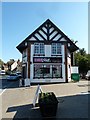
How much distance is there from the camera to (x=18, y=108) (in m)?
12.7

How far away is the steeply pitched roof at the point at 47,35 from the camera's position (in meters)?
31.6

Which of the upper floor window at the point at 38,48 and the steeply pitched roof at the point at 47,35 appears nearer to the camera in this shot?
the upper floor window at the point at 38,48

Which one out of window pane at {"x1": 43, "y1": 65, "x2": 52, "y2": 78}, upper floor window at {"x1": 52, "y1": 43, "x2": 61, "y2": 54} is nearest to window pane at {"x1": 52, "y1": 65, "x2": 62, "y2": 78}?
window pane at {"x1": 43, "y1": 65, "x2": 52, "y2": 78}

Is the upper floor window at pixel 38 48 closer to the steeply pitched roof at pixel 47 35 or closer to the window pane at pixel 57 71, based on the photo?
the steeply pitched roof at pixel 47 35

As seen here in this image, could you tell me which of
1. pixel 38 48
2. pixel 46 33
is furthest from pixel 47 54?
pixel 46 33

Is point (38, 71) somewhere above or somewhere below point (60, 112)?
above

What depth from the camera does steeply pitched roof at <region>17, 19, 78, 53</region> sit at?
31609mm

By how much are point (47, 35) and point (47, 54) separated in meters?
2.54

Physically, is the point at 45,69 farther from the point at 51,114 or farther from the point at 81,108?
the point at 51,114

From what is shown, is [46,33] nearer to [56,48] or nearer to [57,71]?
[56,48]

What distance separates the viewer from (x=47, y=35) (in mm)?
31859

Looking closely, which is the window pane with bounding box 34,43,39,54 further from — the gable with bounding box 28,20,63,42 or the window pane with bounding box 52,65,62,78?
the window pane with bounding box 52,65,62,78

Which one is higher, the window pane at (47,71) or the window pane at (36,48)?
the window pane at (36,48)

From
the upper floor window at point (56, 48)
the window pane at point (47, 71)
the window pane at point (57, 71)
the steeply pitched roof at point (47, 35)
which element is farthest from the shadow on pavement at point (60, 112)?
the steeply pitched roof at point (47, 35)
